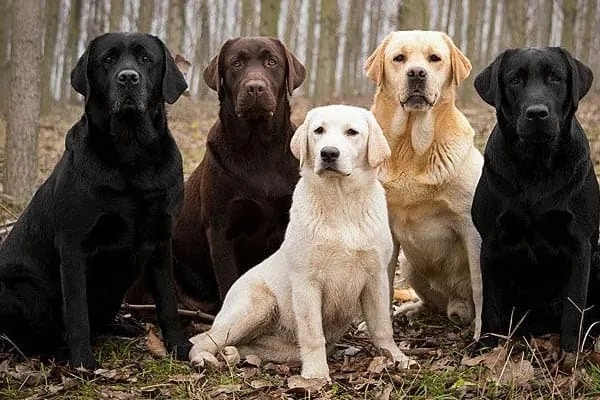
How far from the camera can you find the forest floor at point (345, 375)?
12.4 feet

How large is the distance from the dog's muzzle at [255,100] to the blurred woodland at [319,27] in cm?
971

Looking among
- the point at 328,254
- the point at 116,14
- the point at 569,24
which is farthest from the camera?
the point at 116,14

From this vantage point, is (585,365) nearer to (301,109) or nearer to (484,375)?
(484,375)

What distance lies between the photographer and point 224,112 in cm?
500

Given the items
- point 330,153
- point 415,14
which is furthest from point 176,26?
point 330,153

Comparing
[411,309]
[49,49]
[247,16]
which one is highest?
[247,16]

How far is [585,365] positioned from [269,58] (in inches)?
90.8

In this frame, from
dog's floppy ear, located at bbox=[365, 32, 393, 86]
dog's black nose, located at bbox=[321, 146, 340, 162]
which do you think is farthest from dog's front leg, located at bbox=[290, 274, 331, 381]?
dog's floppy ear, located at bbox=[365, 32, 393, 86]

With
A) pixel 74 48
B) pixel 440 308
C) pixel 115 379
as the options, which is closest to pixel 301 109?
pixel 74 48

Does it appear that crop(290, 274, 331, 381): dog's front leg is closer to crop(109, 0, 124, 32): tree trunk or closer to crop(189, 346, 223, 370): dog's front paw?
crop(189, 346, 223, 370): dog's front paw

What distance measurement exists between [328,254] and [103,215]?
1.04 meters

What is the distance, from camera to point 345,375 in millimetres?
4125

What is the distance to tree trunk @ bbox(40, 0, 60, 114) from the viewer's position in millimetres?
17422

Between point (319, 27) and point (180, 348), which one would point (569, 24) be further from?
point (180, 348)
